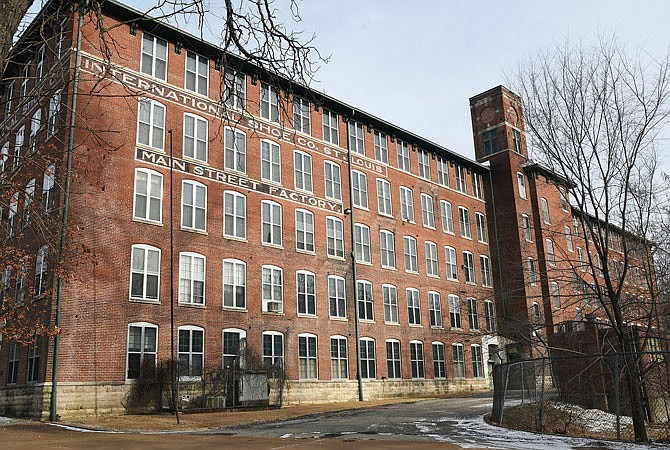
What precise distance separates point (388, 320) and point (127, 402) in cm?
1729

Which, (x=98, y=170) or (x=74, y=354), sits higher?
(x=98, y=170)

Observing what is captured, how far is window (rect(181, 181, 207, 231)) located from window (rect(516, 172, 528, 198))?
1108 inches

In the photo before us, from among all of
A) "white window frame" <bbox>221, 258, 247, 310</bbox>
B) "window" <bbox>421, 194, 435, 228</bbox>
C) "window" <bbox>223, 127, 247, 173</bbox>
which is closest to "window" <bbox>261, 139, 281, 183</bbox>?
"window" <bbox>223, 127, 247, 173</bbox>

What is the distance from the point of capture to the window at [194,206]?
91.4ft

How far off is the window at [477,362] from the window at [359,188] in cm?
1313

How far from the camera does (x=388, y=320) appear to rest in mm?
36594

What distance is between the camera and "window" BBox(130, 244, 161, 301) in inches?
989

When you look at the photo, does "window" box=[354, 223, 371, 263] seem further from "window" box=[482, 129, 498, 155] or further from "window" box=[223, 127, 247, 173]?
"window" box=[482, 129, 498, 155]

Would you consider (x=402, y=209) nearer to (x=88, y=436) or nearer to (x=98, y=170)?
(x=98, y=170)

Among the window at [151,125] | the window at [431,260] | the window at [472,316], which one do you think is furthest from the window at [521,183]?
the window at [151,125]

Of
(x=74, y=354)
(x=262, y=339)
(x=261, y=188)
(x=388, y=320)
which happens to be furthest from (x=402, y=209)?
(x=74, y=354)

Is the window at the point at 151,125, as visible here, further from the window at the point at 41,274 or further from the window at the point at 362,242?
the window at the point at 362,242

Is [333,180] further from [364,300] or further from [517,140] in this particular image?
[517,140]

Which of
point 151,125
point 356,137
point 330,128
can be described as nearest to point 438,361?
point 356,137
